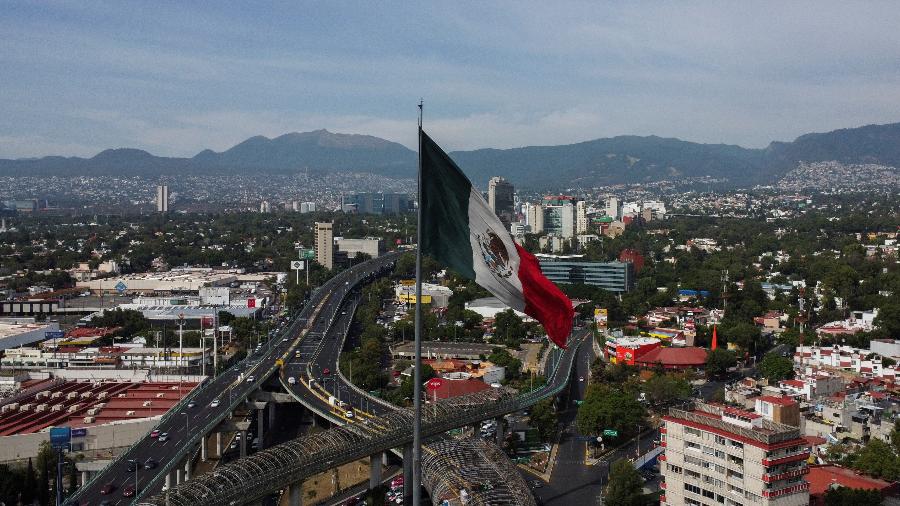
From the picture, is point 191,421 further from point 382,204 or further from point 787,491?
point 382,204

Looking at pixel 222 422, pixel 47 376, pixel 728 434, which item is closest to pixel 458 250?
pixel 728 434

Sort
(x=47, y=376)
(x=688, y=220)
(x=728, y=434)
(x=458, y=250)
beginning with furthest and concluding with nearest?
(x=688, y=220) < (x=47, y=376) < (x=728, y=434) < (x=458, y=250)

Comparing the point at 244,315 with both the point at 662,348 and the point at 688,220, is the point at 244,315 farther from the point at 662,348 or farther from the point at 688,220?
the point at 688,220

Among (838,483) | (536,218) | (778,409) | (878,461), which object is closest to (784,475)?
(838,483)

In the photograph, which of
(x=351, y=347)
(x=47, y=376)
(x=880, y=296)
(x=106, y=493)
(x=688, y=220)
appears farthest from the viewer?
(x=688, y=220)

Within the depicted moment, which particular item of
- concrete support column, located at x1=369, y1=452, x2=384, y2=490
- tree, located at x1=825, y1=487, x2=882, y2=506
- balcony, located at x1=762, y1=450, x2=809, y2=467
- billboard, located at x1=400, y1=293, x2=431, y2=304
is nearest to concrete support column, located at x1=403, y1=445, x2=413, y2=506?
concrete support column, located at x1=369, y1=452, x2=384, y2=490

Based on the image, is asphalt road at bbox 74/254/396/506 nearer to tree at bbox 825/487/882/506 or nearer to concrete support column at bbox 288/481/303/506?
concrete support column at bbox 288/481/303/506
